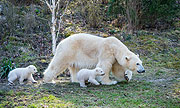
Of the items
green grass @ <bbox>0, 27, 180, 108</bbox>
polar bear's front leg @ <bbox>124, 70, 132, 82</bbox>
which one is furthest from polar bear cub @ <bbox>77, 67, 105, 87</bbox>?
polar bear's front leg @ <bbox>124, 70, 132, 82</bbox>

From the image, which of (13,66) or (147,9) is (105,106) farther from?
(147,9)

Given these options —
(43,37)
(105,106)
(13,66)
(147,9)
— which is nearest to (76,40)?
(13,66)

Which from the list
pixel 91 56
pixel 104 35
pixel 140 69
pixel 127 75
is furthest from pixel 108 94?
pixel 104 35

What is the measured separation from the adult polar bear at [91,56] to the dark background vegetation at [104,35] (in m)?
0.66

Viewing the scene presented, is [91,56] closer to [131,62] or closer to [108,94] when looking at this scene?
[131,62]

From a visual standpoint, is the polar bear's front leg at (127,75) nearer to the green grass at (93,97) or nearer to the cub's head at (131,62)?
the cub's head at (131,62)

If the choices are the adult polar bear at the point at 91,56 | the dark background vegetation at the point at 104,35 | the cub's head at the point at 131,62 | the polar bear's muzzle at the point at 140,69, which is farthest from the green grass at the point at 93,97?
the adult polar bear at the point at 91,56

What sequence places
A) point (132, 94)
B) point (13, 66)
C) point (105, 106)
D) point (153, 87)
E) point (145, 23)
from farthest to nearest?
point (145, 23), point (13, 66), point (153, 87), point (132, 94), point (105, 106)

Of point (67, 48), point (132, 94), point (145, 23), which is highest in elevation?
point (145, 23)

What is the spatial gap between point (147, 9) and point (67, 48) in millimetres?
8798

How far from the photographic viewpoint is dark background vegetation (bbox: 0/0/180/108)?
664cm

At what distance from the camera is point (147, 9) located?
1627 cm

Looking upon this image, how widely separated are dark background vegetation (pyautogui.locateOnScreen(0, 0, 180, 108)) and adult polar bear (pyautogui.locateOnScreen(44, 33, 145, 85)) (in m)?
0.66

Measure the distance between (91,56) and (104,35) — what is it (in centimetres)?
616
